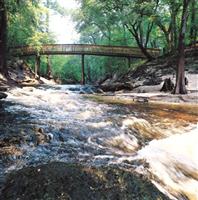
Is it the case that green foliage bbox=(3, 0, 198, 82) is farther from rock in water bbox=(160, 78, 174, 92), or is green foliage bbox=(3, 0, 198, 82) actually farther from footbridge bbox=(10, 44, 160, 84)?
rock in water bbox=(160, 78, 174, 92)

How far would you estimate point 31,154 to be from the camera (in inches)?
167

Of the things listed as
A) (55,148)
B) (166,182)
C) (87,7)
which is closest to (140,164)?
(166,182)

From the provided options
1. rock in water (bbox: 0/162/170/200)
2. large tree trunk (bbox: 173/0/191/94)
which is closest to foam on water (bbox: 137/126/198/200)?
rock in water (bbox: 0/162/170/200)

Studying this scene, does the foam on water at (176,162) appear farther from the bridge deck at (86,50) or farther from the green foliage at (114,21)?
the bridge deck at (86,50)

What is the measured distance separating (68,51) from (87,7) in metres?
6.12

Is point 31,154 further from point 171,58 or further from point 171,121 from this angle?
point 171,58

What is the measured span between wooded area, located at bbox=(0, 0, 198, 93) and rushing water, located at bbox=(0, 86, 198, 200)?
7.69 meters

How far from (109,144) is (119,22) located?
24164 millimetres

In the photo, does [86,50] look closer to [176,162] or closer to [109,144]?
[109,144]

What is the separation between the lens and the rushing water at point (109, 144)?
4.01m

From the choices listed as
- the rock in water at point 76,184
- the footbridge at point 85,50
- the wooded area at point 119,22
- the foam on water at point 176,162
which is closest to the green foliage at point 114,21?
the wooded area at point 119,22

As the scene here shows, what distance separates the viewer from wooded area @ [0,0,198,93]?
15.3m

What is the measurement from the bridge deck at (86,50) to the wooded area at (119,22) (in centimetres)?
106

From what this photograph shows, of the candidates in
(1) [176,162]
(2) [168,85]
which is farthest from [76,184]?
(2) [168,85]
